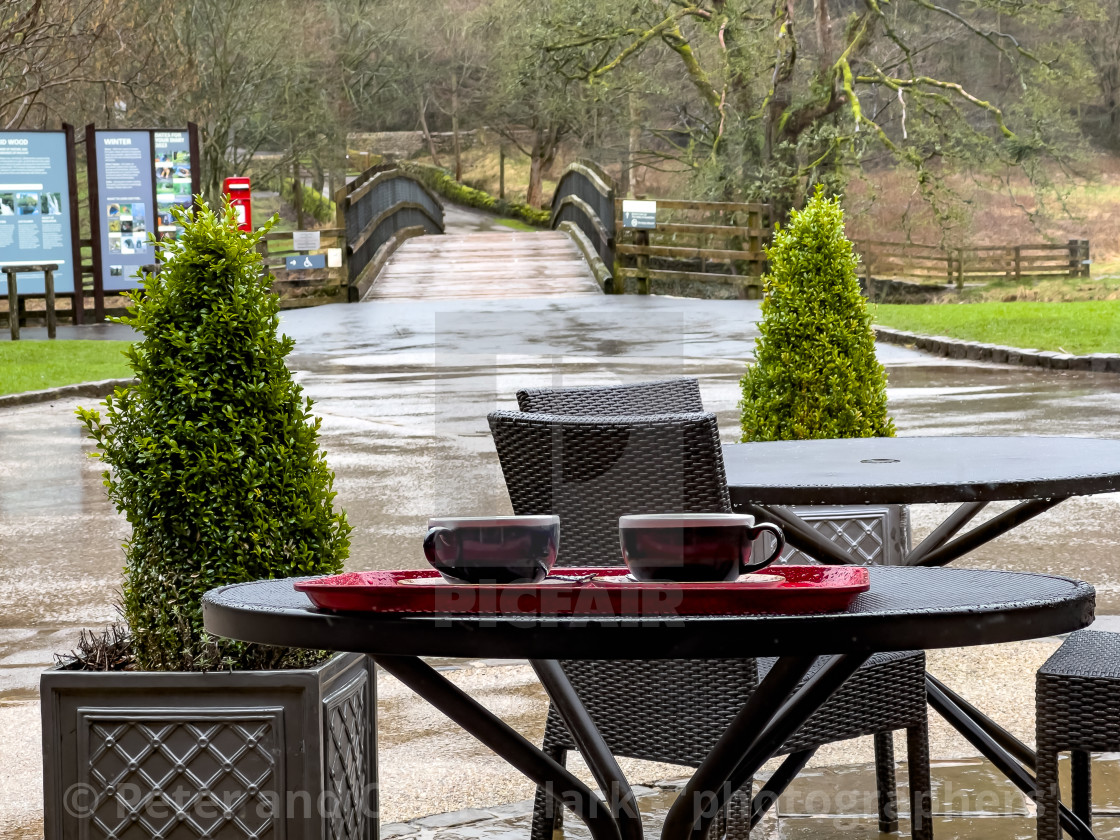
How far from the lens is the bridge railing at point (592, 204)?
2634 cm

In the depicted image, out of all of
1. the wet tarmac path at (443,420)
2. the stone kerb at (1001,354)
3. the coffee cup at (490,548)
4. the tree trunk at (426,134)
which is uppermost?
the tree trunk at (426,134)

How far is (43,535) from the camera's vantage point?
26.7 ft

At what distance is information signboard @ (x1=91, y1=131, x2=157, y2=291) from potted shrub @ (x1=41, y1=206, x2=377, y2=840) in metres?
19.5

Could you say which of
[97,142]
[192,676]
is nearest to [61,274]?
[97,142]

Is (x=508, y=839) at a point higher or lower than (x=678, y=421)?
lower

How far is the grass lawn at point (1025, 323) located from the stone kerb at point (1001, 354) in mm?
317

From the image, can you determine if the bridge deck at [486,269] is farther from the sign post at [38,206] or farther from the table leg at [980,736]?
the table leg at [980,736]

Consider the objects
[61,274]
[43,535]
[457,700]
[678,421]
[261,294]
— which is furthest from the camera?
[61,274]

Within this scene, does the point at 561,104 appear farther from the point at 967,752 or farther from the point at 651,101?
the point at 967,752

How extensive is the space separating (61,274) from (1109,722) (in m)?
20.4

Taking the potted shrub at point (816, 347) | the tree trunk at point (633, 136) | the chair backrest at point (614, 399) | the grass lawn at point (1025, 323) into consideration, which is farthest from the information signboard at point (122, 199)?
the chair backrest at point (614, 399)

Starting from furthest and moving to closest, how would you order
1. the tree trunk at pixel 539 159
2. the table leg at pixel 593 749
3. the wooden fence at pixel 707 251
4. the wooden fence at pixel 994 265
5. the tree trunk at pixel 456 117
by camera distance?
the tree trunk at pixel 456 117 → the tree trunk at pixel 539 159 → the wooden fence at pixel 994 265 → the wooden fence at pixel 707 251 → the table leg at pixel 593 749

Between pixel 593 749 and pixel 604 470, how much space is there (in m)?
0.51

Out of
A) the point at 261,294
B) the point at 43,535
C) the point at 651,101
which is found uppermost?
the point at 651,101
